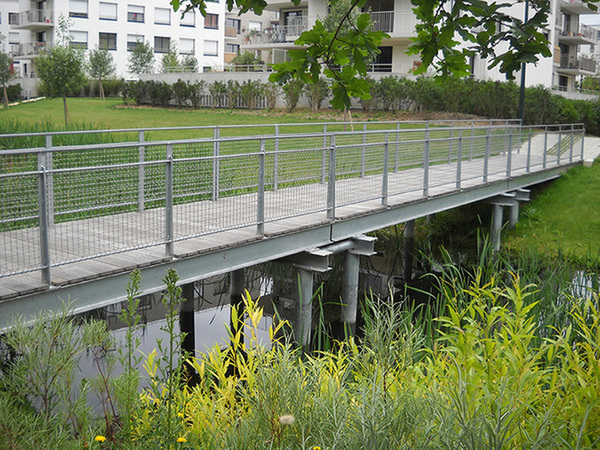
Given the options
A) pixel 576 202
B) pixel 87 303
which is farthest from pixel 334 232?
pixel 576 202

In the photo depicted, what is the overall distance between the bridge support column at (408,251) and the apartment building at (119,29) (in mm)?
40037

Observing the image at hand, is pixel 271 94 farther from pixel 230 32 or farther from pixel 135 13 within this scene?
pixel 230 32

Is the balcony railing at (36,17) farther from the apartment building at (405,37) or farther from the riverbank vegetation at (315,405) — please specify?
the riverbank vegetation at (315,405)

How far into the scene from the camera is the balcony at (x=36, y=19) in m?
52.7

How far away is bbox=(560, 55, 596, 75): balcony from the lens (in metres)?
53.2

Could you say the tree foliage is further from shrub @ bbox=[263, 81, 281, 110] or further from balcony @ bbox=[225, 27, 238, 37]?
balcony @ bbox=[225, 27, 238, 37]

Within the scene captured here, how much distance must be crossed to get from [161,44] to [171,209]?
173 feet

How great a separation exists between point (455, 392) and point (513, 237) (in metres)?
14.5

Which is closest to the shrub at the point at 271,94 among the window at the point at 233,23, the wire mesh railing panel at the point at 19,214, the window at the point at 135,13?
the window at the point at 135,13

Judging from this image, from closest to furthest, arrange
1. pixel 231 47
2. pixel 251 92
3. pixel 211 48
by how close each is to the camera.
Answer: pixel 251 92 → pixel 211 48 → pixel 231 47

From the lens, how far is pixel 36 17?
5331cm

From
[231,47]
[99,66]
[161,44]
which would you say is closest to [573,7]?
[231,47]

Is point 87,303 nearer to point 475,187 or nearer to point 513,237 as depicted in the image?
point 475,187

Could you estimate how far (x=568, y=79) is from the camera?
56250mm
